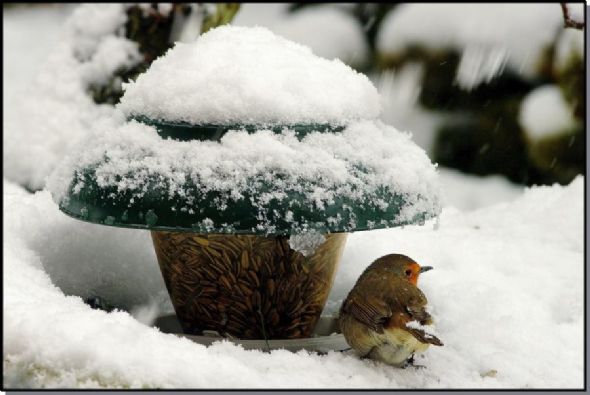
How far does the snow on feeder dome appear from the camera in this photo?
5.30 feet

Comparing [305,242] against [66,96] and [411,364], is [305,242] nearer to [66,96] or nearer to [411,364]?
[411,364]

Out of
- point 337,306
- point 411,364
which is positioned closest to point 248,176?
point 411,364

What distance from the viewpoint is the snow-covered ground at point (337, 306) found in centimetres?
145

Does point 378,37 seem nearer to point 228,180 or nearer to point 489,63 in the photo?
point 489,63

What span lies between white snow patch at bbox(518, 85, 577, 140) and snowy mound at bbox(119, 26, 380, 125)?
83.1 inches

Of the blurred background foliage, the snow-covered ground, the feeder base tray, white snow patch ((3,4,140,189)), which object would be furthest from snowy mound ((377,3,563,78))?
the feeder base tray

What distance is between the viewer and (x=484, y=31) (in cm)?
A: 392

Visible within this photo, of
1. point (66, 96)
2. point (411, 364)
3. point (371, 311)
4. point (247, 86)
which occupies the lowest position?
point (66, 96)

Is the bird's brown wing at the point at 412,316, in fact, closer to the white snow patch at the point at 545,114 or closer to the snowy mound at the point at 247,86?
the snowy mound at the point at 247,86

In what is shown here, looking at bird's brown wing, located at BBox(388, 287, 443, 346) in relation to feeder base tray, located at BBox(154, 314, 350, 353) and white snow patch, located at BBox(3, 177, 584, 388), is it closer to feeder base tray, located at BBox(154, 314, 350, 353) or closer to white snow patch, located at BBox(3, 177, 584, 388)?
white snow patch, located at BBox(3, 177, 584, 388)

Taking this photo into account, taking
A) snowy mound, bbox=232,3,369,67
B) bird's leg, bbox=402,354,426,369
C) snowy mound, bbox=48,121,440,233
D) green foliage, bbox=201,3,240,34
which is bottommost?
bird's leg, bbox=402,354,426,369

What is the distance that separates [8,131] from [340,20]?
1.68 meters

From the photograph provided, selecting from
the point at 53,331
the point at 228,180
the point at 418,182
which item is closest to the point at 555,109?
the point at 418,182

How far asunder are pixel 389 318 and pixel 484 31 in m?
2.52
